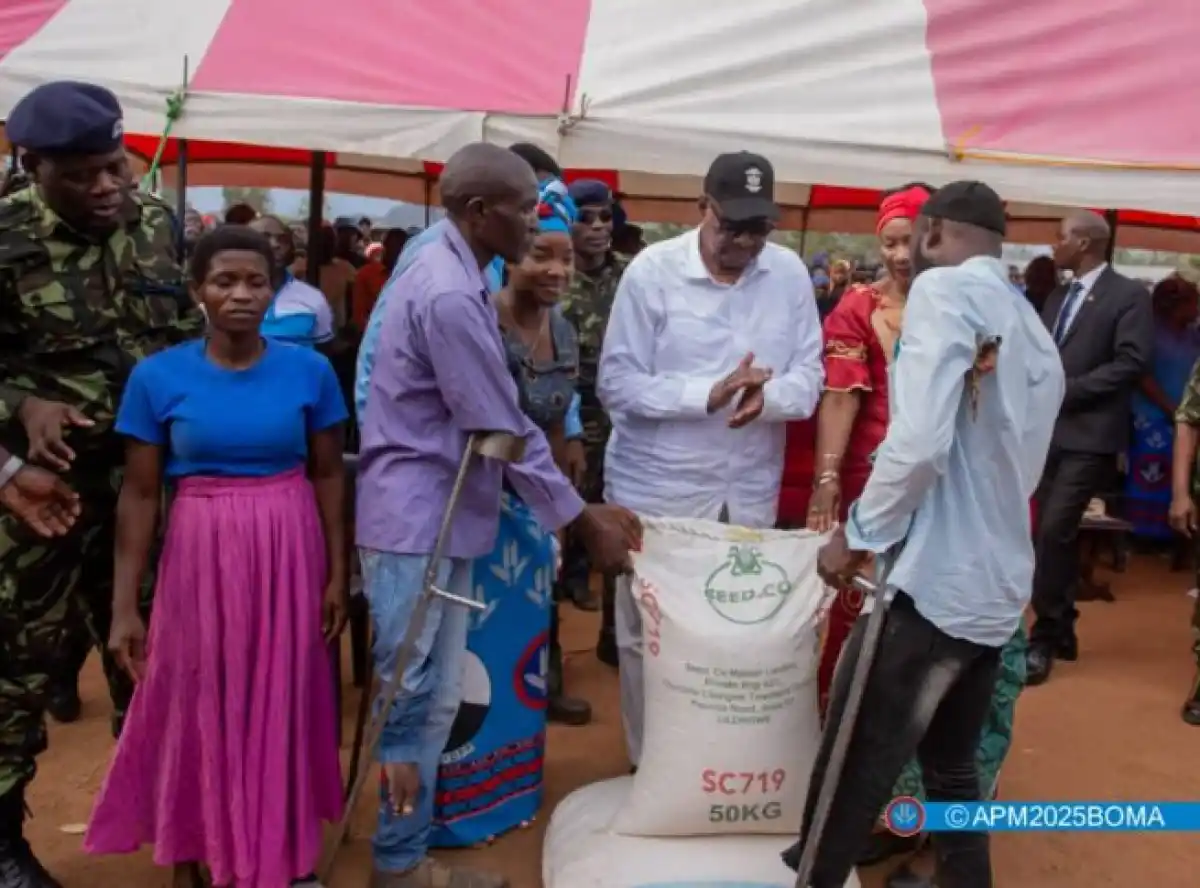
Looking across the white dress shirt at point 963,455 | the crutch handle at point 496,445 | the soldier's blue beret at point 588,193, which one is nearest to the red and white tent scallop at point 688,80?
the soldier's blue beret at point 588,193

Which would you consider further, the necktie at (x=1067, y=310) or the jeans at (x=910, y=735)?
the necktie at (x=1067, y=310)

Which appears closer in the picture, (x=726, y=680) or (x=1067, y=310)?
(x=726, y=680)

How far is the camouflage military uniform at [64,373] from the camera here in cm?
247

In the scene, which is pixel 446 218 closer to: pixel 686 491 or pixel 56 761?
pixel 686 491

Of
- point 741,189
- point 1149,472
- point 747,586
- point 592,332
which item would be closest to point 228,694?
point 747,586

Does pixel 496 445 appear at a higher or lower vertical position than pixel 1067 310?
lower

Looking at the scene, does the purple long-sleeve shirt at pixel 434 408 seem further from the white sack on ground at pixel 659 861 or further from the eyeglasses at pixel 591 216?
the eyeglasses at pixel 591 216

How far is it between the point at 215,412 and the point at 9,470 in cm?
42

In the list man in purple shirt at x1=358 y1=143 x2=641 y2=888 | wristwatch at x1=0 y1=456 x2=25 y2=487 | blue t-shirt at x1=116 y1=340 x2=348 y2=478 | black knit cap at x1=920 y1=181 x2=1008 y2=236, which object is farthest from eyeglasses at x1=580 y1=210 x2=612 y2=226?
wristwatch at x1=0 y1=456 x2=25 y2=487

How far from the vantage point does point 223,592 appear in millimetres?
2463

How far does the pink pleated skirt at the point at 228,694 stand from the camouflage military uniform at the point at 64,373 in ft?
0.85

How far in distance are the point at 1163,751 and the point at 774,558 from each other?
2.18 meters

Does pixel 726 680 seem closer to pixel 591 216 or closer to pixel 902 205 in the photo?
pixel 902 205

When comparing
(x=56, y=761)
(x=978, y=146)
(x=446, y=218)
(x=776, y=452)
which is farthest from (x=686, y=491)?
(x=56, y=761)
